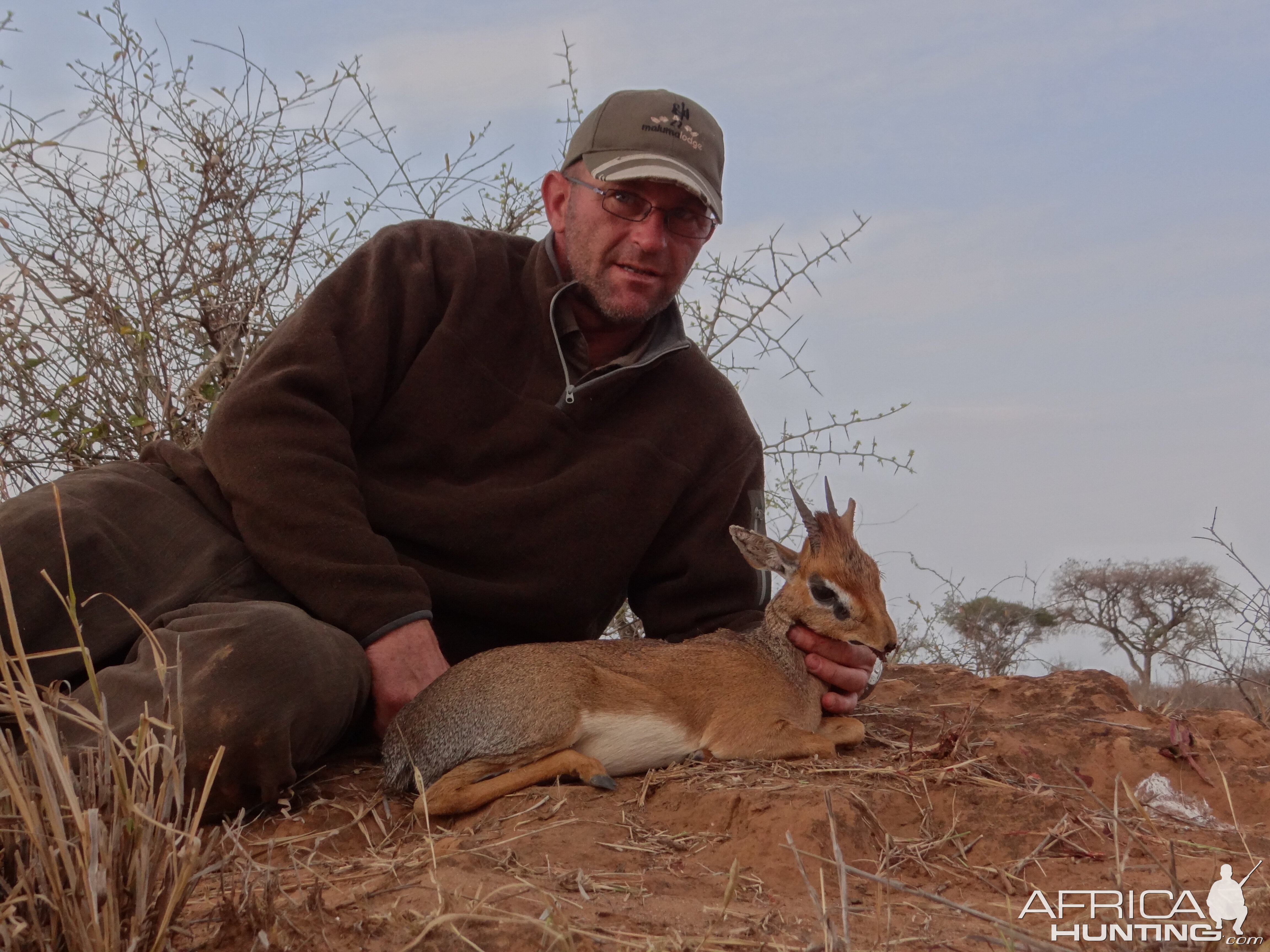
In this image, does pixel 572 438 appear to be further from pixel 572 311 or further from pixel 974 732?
pixel 974 732

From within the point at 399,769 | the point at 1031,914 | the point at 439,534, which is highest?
the point at 439,534

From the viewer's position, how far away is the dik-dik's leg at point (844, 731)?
15.9 feet

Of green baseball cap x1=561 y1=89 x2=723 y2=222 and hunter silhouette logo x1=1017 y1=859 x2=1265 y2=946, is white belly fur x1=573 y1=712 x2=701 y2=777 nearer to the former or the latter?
hunter silhouette logo x1=1017 y1=859 x2=1265 y2=946

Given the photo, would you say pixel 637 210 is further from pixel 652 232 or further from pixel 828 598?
pixel 828 598

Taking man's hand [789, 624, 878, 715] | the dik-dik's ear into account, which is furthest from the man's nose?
man's hand [789, 624, 878, 715]

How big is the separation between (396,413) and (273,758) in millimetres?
1728

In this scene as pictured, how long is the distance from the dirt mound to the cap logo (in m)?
2.90

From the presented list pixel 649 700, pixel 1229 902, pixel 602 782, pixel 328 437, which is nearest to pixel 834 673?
pixel 649 700

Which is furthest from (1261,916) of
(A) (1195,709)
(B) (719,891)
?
(A) (1195,709)

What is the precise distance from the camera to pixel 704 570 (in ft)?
18.4

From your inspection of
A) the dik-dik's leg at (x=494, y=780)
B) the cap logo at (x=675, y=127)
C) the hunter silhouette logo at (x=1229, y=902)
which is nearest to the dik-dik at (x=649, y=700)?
the dik-dik's leg at (x=494, y=780)

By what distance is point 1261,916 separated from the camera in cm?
291

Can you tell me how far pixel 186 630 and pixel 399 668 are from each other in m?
0.83

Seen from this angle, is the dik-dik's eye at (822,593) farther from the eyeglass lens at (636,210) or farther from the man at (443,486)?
the eyeglass lens at (636,210)
